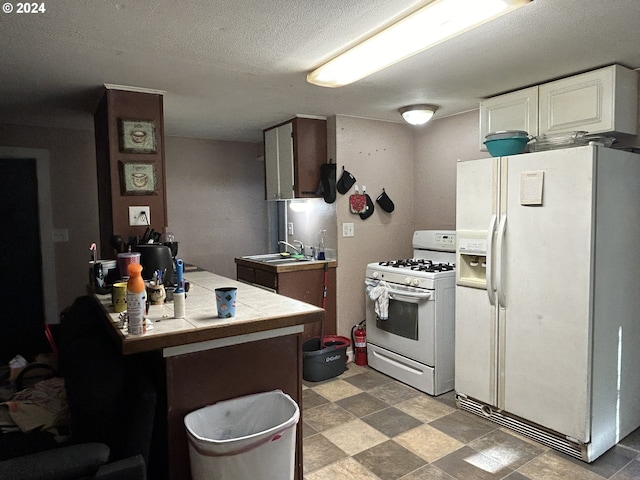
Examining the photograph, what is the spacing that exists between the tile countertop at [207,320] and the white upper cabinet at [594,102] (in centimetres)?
198

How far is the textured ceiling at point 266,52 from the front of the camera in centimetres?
182

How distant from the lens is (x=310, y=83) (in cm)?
280

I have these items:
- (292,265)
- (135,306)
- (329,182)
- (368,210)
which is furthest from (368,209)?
(135,306)

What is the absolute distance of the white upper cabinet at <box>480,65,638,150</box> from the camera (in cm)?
247

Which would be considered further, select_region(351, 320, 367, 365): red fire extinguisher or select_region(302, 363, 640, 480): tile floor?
select_region(351, 320, 367, 365): red fire extinguisher

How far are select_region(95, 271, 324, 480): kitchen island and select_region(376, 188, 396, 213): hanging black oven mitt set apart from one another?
7.22 ft

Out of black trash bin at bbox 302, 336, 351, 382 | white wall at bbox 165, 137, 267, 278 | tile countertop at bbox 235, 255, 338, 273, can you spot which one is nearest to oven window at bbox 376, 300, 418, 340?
black trash bin at bbox 302, 336, 351, 382

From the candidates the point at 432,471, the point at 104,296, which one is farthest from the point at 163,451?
the point at 432,471

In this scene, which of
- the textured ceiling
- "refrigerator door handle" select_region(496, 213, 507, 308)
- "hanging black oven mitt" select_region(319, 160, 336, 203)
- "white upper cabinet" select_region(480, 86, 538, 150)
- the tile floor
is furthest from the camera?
"hanging black oven mitt" select_region(319, 160, 336, 203)

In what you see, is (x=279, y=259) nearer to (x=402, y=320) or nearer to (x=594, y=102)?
(x=402, y=320)

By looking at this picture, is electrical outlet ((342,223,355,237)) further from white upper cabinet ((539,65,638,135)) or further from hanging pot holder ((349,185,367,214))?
white upper cabinet ((539,65,638,135))

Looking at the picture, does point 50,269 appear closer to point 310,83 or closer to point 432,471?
point 310,83

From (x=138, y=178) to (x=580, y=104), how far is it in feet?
9.41

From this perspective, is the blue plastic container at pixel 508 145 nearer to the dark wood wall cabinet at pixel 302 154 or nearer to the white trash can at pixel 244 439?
the dark wood wall cabinet at pixel 302 154
